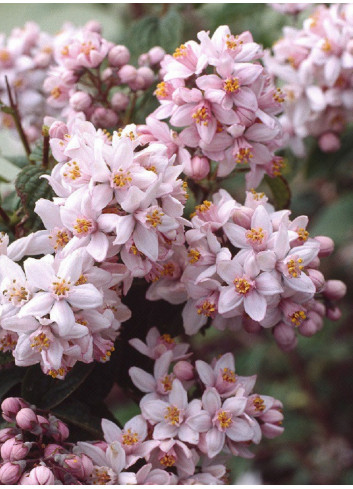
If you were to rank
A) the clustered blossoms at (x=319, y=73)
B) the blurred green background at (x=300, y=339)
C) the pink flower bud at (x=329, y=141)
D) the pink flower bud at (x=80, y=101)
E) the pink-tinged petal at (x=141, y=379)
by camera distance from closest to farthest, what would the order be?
the pink-tinged petal at (x=141, y=379) < the pink flower bud at (x=80, y=101) < the clustered blossoms at (x=319, y=73) < the pink flower bud at (x=329, y=141) < the blurred green background at (x=300, y=339)

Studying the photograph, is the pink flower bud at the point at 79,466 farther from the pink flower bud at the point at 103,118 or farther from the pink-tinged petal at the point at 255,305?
the pink flower bud at the point at 103,118

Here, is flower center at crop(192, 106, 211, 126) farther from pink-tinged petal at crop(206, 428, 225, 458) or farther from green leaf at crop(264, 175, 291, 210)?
pink-tinged petal at crop(206, 428, 225, 458)

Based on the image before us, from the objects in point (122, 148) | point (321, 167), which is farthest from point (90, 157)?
point (321, 167)

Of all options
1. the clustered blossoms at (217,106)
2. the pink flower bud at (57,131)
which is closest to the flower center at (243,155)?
the clustered blossoms at (217,106)

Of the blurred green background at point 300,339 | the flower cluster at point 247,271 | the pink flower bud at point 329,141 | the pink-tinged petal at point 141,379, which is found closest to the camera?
the flower cluster at point 247,271

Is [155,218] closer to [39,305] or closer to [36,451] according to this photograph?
[39,305]

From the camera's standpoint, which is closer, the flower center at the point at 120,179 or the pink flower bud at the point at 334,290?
the flower center at the point at 120,179

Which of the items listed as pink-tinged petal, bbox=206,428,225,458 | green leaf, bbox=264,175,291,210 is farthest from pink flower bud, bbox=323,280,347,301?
pink-tinged petal, bbox=206,428,225,458

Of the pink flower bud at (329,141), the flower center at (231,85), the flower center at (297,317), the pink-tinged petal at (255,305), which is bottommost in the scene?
the pink flower bud at (329,141)
